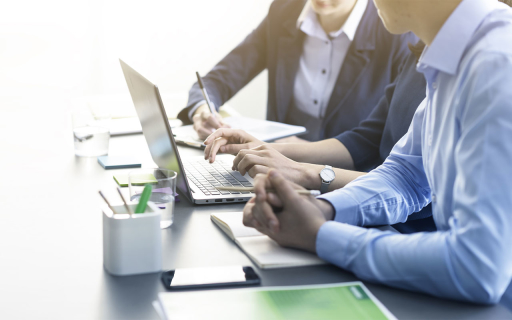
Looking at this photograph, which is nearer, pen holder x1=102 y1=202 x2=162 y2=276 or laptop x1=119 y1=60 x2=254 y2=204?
pen holder x1=102 y1=202 x2=162 y2=276

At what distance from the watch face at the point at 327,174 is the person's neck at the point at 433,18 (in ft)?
1.31

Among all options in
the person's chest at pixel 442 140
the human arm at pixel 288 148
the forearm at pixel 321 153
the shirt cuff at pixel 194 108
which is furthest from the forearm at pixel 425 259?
the shirt cuff at pixel 194 108

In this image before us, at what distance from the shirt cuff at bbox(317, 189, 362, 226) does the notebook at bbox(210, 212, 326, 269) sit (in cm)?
13

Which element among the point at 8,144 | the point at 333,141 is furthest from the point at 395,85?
the point at 8,144

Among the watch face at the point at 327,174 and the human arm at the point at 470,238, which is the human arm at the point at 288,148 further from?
the human arm at the point at 470,238

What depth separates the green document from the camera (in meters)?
0.67

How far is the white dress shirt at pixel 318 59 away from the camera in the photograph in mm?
2209

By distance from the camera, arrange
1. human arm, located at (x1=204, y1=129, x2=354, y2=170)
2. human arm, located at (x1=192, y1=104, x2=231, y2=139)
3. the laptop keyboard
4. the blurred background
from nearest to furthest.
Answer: the laptop keyboard, human arm, located at (x1=204, y1=129, x2=354, y2=170), human arm, located at (x1=192, y1=104, x2=231, y2=139), the blurred background

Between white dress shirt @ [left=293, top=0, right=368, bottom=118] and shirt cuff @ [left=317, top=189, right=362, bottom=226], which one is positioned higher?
white dress shirt @ [left=293, top=0, right=368, bottom=118]

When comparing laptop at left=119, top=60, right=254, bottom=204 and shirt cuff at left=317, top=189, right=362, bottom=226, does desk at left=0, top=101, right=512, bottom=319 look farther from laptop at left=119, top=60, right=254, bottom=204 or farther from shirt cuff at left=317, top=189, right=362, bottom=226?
shirt cuff at left=317, top=189, right=362, bottom=226

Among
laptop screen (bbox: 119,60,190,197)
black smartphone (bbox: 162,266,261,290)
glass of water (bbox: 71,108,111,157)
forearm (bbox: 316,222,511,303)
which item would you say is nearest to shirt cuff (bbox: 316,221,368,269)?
forearm (bbox: 316,222,511,303)

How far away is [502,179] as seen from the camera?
27.6 inches

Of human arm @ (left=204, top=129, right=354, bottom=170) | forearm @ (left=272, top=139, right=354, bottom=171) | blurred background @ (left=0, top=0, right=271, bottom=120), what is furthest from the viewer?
blurred background @ (left=0, top=0, right=271, bottom=120)

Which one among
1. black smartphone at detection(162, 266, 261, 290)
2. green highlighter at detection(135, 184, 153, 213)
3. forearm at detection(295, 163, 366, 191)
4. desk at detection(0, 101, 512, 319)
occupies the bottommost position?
desk at detection(0, 101, 512, 319)
